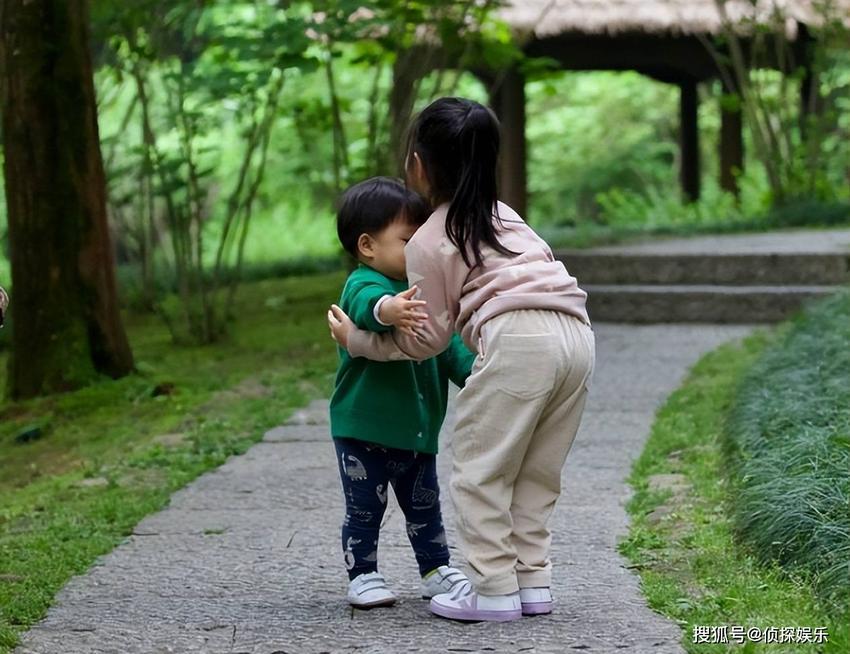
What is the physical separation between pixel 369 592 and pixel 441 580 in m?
0.20

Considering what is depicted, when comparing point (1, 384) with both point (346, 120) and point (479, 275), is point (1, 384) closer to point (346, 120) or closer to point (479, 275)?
point (479, 275)

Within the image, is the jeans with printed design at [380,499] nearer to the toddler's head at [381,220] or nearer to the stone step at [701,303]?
the toddler's head at [381,220]

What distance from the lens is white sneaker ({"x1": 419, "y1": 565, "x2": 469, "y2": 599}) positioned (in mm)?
3646

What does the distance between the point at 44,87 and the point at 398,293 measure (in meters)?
4.60

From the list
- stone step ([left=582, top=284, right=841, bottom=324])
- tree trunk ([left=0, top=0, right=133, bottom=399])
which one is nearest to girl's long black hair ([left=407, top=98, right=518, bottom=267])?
tree trunk ([left=0, top=0, right=133, bottom=399])

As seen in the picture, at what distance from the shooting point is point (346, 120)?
22766mm

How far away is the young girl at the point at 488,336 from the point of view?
3.34 meters

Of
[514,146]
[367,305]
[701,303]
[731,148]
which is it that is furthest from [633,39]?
[367,305]

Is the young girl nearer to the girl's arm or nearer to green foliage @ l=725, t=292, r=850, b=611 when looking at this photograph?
the girl's arm

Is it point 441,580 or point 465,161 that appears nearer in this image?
point 465,161

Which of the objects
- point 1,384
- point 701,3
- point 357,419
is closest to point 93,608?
point 357,419

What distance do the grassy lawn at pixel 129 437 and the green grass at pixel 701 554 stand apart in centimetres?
168

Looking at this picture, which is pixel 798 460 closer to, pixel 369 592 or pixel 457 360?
pixel 457 360

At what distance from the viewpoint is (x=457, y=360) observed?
3.65 meters
